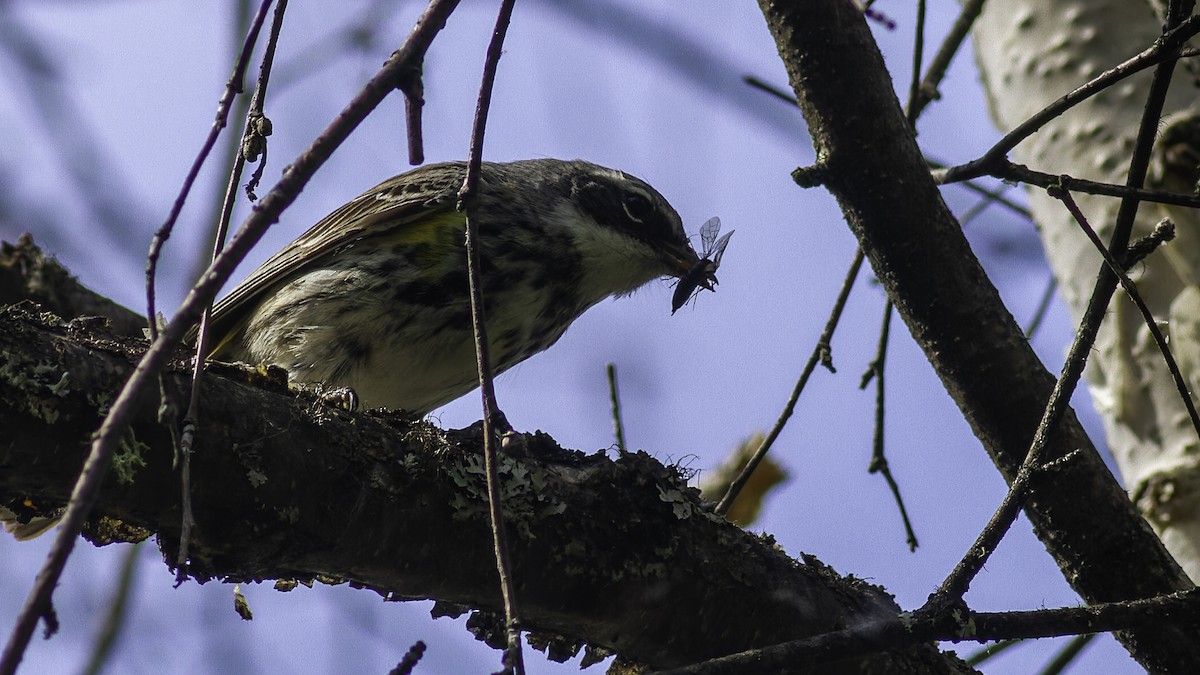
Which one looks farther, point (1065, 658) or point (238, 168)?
point (1065, 658)

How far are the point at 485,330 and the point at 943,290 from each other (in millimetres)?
2009

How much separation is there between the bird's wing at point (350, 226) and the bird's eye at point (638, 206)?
2.83ft

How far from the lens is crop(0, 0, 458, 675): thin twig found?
1468 mm

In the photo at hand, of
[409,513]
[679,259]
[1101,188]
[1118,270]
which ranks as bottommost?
[409,513]

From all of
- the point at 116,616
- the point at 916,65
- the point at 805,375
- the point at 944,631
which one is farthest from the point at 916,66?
the point at 116,616

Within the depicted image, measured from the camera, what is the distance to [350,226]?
18.2 ft

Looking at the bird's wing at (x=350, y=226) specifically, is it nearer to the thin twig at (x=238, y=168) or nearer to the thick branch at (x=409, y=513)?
the thick branch at (x=409, y=513)

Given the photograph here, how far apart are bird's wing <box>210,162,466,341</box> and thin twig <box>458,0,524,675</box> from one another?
280 cm

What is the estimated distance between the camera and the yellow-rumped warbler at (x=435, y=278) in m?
5.01

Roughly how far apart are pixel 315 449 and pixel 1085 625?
190 centimetres

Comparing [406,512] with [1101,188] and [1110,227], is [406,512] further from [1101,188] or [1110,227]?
[1110,227]

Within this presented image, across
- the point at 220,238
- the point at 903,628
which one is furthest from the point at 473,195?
the point at 903,628

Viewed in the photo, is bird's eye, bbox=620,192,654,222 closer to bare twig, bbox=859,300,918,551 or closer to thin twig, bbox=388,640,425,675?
bare twig, bbox=859,300,918,551

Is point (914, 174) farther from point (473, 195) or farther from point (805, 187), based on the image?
point (473, 195)
